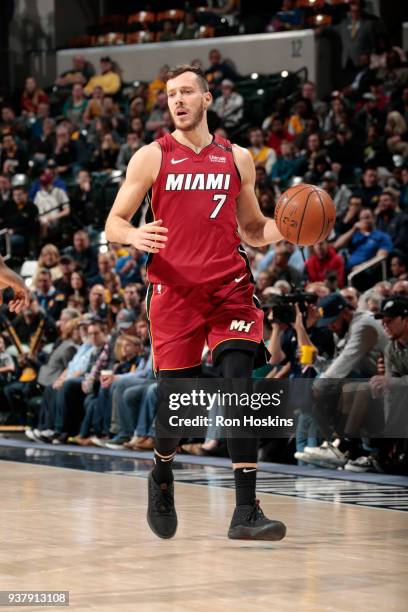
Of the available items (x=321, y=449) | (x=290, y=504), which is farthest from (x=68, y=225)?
(x=290, y=504)

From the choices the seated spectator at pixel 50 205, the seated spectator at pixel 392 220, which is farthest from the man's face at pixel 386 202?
the seated spectator at pixel 50 205

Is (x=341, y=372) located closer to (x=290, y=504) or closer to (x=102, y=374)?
(x=290, y=504)

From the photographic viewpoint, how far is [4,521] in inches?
232

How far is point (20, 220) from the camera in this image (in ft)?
53.5

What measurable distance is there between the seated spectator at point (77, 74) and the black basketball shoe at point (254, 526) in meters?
16.0

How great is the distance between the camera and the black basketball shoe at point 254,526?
5078 mm

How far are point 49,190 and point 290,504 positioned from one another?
11272 millimetres

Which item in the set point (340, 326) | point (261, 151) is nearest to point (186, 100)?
point (340, 326)

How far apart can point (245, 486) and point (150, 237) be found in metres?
1.17

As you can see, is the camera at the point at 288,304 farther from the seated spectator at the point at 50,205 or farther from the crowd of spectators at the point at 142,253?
the seated spectator at the point at 50,205

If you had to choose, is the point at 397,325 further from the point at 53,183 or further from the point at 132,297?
the point at 53,183

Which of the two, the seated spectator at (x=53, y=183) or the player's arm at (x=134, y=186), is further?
the seated spectator at (x=53, y=183)

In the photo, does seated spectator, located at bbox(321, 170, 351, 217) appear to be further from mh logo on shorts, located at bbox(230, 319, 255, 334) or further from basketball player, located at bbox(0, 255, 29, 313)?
mh logo on shorts, located at bbox(230, 319, 255, 334)

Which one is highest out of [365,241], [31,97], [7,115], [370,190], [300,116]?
[31,97]
